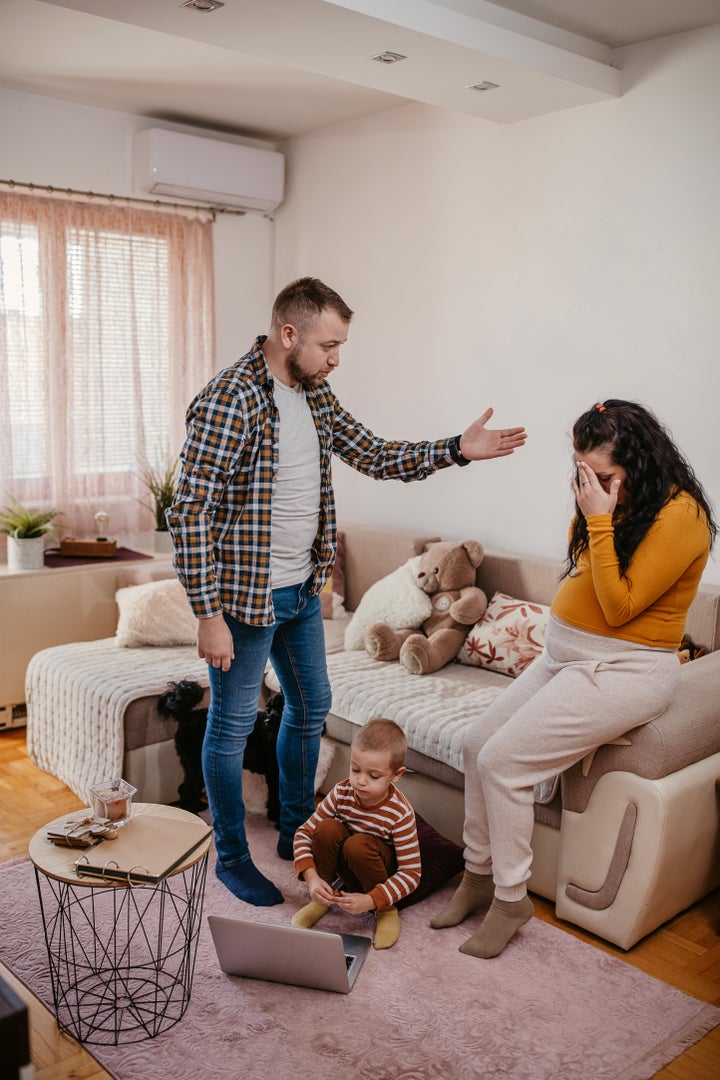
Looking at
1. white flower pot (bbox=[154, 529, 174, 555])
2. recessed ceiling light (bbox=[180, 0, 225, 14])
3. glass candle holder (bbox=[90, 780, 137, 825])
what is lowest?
glass candle holder (bbox=[90, 780, 137, 825])

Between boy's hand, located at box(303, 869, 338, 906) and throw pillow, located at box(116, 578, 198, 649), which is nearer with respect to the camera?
boy's hand, located at box(303, 869, 338, 906)

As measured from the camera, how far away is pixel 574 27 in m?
3.03

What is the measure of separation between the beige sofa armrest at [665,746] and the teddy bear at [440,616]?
902 millimetres

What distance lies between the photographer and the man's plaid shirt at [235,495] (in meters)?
2.26

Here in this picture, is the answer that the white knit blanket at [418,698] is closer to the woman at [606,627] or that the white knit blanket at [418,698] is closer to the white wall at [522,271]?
the woman at [606,627]

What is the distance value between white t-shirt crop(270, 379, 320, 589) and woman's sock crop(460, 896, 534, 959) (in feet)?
3.10

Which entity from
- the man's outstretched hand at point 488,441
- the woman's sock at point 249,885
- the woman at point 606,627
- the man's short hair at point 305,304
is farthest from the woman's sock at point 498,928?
the man's short hair at point 305,304

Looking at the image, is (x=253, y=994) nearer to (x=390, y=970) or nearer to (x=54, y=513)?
(x=390, y=970)

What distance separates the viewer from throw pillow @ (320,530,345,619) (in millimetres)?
3930

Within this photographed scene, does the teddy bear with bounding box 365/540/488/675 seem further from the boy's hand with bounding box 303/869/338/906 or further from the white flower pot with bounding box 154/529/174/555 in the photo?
the white flower pot with bounding box 154/529/174/555

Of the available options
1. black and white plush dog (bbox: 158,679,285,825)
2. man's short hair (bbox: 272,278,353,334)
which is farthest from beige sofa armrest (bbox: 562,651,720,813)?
man's short hair (bbox: 272,278,353,334)

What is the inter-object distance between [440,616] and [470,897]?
3.75 feet

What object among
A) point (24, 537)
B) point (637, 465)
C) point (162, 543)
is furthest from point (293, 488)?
point (162, 543)

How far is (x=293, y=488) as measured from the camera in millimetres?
2482
